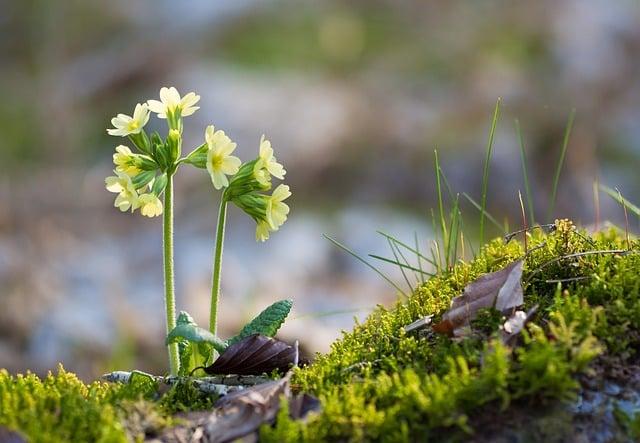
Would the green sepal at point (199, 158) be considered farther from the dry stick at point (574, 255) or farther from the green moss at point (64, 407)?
the dry stick at point (574, 255)

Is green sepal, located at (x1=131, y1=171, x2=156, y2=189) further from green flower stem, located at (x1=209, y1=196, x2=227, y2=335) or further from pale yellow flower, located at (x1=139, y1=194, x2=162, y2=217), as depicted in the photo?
green flower stem, located at (x1=209, y1=196, x2=227, y2=335)

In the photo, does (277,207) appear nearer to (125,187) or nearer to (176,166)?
(176,166)

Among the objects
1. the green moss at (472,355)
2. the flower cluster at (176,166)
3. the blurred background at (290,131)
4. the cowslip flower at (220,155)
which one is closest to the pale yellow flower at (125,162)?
the flower cluster at (176,166)

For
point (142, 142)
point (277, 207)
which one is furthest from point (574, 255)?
A: point (142, 142)

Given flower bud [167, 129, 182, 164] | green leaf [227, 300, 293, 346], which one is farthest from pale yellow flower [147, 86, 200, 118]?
green leaf [227, 300, 293, 346]

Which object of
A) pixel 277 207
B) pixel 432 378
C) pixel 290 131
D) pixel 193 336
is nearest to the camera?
pixel 432 378

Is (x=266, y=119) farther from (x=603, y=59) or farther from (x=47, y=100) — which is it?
(x=603, y=59)

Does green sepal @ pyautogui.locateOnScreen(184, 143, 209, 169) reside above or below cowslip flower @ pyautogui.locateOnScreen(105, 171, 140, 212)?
above
